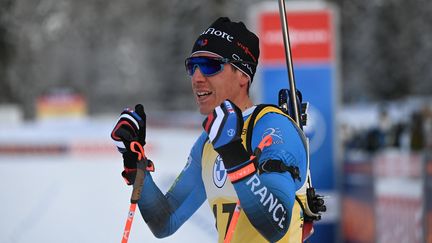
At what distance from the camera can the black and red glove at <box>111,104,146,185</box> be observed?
3604 mm

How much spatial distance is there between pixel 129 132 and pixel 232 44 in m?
0.56

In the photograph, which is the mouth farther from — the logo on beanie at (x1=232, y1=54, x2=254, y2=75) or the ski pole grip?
the ski pole grip

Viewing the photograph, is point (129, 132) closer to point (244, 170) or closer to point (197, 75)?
point (197, 75)

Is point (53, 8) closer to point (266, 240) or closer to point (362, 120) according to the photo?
point (362, 120)

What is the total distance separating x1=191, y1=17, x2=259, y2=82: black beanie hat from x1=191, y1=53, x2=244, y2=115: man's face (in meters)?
0.04

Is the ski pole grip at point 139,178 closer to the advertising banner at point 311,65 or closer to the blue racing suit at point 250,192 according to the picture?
the blue racing suit at point 250,192

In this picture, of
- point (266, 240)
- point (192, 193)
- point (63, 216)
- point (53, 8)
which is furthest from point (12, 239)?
point (53, 8)

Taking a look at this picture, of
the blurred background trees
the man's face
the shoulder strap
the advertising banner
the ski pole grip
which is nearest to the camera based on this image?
the shoulder strap

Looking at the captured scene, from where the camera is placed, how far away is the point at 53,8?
50.0m

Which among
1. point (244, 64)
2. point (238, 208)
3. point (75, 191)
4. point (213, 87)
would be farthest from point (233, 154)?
point (75, 191)

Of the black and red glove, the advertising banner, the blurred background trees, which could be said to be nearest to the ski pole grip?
the black and red glove

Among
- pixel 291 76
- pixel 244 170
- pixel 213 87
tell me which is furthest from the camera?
pixel 291 76

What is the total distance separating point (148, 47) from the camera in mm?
65500

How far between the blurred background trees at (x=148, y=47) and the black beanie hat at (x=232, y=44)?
1466 inches
